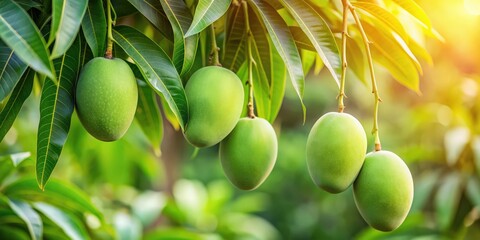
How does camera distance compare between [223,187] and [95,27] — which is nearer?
[95,27]

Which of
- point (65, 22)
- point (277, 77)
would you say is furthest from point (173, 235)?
point (65, 22)

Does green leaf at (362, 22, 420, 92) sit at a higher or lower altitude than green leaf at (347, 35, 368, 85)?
higher

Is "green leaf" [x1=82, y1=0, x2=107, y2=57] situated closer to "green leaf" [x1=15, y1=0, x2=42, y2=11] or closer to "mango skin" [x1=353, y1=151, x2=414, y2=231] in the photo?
"green leaf" [x1=15, y1=0, x2=42, y2=11]

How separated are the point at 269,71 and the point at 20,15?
1.19ft

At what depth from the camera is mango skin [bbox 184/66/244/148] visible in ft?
2.06

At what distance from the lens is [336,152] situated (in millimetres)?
649

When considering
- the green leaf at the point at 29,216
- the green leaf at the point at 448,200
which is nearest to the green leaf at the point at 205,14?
the green leaf at the point at 29,216

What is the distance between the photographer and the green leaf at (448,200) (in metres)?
1.71

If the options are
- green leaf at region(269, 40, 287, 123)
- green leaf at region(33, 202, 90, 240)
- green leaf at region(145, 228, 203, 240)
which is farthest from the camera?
green leaf at region(145, 228, 203, 240)

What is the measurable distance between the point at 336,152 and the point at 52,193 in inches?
22.0

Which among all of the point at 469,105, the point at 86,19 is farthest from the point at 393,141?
the point at 86,19

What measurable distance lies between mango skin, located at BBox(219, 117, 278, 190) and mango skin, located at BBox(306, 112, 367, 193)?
5 centimetres

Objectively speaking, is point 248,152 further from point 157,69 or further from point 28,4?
point 28,4

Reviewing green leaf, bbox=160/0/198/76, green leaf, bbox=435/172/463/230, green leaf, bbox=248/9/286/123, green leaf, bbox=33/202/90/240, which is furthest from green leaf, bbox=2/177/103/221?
green leaf, bbox=435/172/463/230
